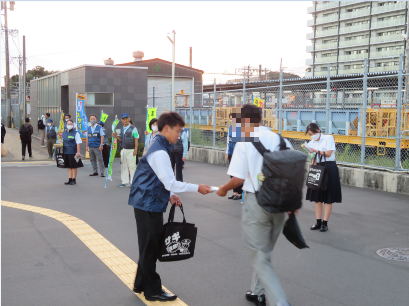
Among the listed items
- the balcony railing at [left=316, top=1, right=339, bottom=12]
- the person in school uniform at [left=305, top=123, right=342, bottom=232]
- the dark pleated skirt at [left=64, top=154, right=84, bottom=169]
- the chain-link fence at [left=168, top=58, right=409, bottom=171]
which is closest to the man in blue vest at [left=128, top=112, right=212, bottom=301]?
the person in school uniform at [left=305, top=123, right=342, bottom=232]

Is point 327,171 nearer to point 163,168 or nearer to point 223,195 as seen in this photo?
point 223,195

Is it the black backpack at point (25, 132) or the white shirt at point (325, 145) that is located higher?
the white shirt at point (325, 145)

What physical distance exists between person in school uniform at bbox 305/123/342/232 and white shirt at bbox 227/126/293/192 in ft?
10.2

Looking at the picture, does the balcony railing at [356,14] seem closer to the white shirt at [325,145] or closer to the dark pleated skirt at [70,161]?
the dark pleated skirt at [70,161]

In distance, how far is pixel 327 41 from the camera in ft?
Result: 292

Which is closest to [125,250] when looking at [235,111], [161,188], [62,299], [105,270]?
[105,270]

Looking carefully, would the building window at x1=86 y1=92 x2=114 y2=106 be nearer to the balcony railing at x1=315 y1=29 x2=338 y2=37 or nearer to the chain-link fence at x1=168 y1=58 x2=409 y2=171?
the chain-link fence at x1=168 y1=58 x2=409 y2=171

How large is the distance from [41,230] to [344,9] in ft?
287

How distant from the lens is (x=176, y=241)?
3.94 metres

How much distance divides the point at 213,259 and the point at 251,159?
2129 millimetres

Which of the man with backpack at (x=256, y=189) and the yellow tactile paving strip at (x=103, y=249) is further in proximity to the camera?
the yellow tactile paving strip at (x=103, y=249)

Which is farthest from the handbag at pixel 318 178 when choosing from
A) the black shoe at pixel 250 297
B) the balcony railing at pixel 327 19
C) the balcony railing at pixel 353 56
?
the balcony railing at pixel 327 19

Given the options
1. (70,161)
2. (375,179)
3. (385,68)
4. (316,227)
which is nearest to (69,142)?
(70,161)

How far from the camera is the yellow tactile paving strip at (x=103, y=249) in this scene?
4621mm
